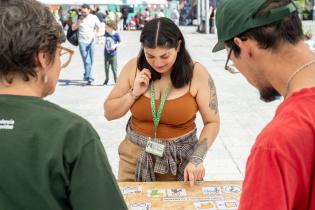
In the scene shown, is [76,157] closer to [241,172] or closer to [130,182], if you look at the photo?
[130,182]

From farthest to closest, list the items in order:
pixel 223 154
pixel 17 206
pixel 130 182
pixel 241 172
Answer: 1. pixel 223 154
2. pixel 241 172
3. pixel 130 182
4. pixel 17 206

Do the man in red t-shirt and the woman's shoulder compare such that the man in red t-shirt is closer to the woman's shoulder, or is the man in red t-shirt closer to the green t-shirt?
the green t-shirt

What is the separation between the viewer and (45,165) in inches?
44.6

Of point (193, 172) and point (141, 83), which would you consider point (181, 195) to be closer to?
point (193, 172)

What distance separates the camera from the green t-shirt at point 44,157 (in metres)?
1.14

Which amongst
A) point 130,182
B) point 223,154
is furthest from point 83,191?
point 223,154

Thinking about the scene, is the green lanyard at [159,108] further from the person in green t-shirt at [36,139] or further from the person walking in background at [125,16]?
the person walking in background at [125,16]

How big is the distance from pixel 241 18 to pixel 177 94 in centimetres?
116

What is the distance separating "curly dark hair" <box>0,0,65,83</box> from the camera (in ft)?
3.79

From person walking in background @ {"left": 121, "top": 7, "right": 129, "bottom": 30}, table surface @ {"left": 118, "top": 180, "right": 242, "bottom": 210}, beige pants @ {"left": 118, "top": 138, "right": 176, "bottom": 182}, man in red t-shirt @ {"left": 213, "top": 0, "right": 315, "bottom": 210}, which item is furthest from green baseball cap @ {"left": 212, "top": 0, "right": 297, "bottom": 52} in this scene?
person walking in background @ {"left": 121, "top": 7, "right": 129, "bottom": 30}

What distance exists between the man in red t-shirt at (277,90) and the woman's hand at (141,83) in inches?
38.5

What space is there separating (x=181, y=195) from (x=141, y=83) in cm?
59

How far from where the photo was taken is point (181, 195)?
2166mm

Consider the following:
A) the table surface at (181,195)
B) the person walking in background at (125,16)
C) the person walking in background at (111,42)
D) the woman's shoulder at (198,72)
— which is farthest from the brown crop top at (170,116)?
the person walking in background at (125,16)
